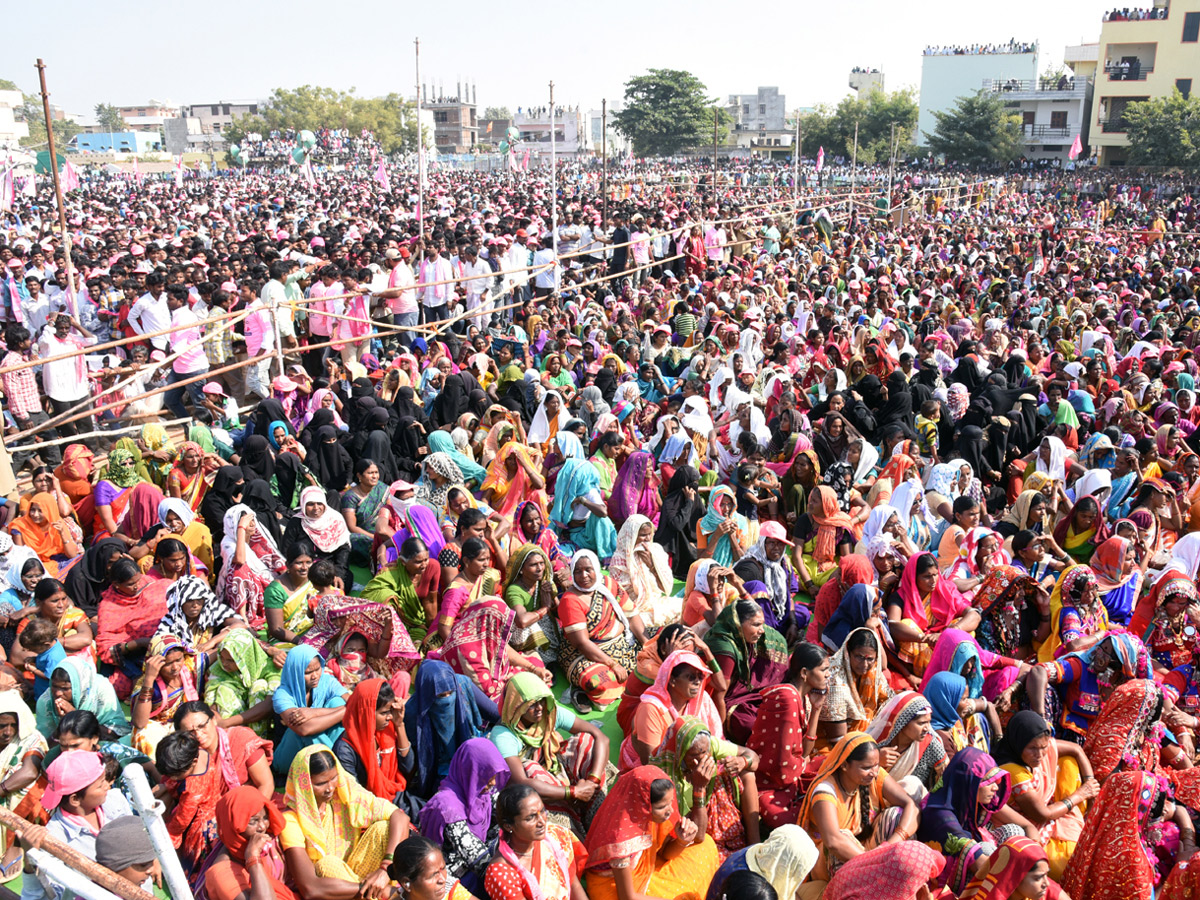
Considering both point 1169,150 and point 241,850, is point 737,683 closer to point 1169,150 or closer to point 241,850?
point 241,850

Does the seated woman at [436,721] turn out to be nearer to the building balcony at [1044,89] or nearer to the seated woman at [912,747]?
the seated woman at [912,747]

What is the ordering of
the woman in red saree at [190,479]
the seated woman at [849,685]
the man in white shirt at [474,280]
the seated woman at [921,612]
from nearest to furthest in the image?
the seated woman at [849,685] < the seated woman at [921,612] < the woman in red saree at [190,479] < the man in white shirt at [474,280]

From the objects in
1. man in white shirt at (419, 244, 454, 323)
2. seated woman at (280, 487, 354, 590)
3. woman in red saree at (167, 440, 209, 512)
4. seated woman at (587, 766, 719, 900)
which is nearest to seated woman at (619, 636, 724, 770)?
seated woman at (587, 766, 719, 900)

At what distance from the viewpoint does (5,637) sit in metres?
4.19

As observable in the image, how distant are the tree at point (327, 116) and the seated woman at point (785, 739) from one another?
69770 mm

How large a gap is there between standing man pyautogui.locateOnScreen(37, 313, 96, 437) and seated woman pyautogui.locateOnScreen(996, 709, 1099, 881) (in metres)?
6.66

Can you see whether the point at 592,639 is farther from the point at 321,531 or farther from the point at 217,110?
the point at 217,110

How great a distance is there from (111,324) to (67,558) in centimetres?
577

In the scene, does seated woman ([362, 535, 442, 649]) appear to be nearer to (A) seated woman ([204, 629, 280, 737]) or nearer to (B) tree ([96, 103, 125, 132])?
(A) seated woman ([204, 629, 280, 737])

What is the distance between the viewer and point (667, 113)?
58250mm

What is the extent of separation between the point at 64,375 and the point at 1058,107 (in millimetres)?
47519

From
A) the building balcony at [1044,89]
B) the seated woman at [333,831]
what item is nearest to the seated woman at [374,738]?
the seated woman at [333,831]

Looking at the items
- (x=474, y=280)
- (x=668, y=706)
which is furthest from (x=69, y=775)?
(x=474, y=280)

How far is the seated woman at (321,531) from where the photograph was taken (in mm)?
5297
